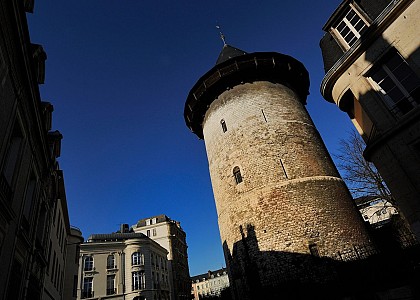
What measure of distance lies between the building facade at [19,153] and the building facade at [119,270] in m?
25.4

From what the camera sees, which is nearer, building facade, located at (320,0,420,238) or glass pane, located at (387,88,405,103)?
building facade, located at (320,0,420,238)

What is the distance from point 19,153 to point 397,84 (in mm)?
11132

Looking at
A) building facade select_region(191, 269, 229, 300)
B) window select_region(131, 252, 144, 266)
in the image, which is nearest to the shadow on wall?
window select_region(131, 252, 144, 266)

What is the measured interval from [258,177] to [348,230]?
14.9ft

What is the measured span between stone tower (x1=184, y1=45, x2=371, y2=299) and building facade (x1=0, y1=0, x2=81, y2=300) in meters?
8.63

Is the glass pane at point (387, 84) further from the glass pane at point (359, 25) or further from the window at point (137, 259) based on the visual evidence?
the window at point (137, 259)

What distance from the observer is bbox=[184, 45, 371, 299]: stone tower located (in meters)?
10.9

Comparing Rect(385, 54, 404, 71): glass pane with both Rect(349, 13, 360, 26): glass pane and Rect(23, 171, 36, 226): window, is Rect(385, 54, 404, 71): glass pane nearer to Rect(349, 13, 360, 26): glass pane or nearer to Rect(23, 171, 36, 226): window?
Rect(349, 13, 360, 26): glass pane

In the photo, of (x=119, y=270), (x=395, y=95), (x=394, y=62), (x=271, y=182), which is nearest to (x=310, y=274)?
(x=271, y=182)

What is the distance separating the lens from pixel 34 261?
919cm

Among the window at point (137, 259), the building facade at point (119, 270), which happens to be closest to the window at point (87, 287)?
the building facade at point (119, 270)

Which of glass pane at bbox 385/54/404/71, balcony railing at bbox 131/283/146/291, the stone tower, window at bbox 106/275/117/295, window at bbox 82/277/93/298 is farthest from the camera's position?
balcony railing at bbox 131/283/146/291

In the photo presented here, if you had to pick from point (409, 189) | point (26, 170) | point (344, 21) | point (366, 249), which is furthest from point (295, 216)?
point (26, 170)

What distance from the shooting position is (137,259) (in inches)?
1401
